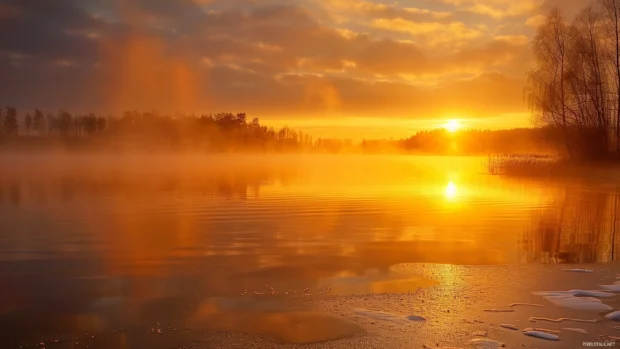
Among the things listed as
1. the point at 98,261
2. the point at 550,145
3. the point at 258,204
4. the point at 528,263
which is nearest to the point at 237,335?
the point at 98,261

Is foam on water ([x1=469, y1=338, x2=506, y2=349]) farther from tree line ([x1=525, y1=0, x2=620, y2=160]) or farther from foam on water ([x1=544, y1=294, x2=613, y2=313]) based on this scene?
tree line ([x1=525, y1=0, x2=620, y2=160])

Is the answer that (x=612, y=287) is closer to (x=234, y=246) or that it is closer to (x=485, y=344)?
(x=485, y=344)

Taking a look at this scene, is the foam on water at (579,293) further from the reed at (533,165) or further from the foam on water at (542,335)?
the reed at (533,165)

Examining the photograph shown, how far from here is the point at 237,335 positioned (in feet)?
22.8

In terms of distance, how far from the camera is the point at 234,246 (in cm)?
1324

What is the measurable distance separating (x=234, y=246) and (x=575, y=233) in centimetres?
1083

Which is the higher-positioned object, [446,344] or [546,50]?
[546,50]

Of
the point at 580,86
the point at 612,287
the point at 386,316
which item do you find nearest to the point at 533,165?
the point at 580,86

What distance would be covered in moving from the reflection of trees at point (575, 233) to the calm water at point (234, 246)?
45 mm

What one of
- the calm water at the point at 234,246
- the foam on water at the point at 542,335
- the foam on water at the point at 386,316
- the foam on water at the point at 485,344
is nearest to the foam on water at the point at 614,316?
the foam on water at the point at 542,335

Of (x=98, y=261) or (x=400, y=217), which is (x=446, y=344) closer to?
(x=98, y=261)

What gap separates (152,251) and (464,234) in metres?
9.37

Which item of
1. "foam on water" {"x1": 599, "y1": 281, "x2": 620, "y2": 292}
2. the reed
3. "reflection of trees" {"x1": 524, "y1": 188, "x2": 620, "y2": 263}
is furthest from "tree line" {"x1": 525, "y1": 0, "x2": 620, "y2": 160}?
"foam on water" {"x1": 599, "y1": 281, "x2": 620, "y2": 292}

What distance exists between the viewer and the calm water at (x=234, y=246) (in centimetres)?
866
